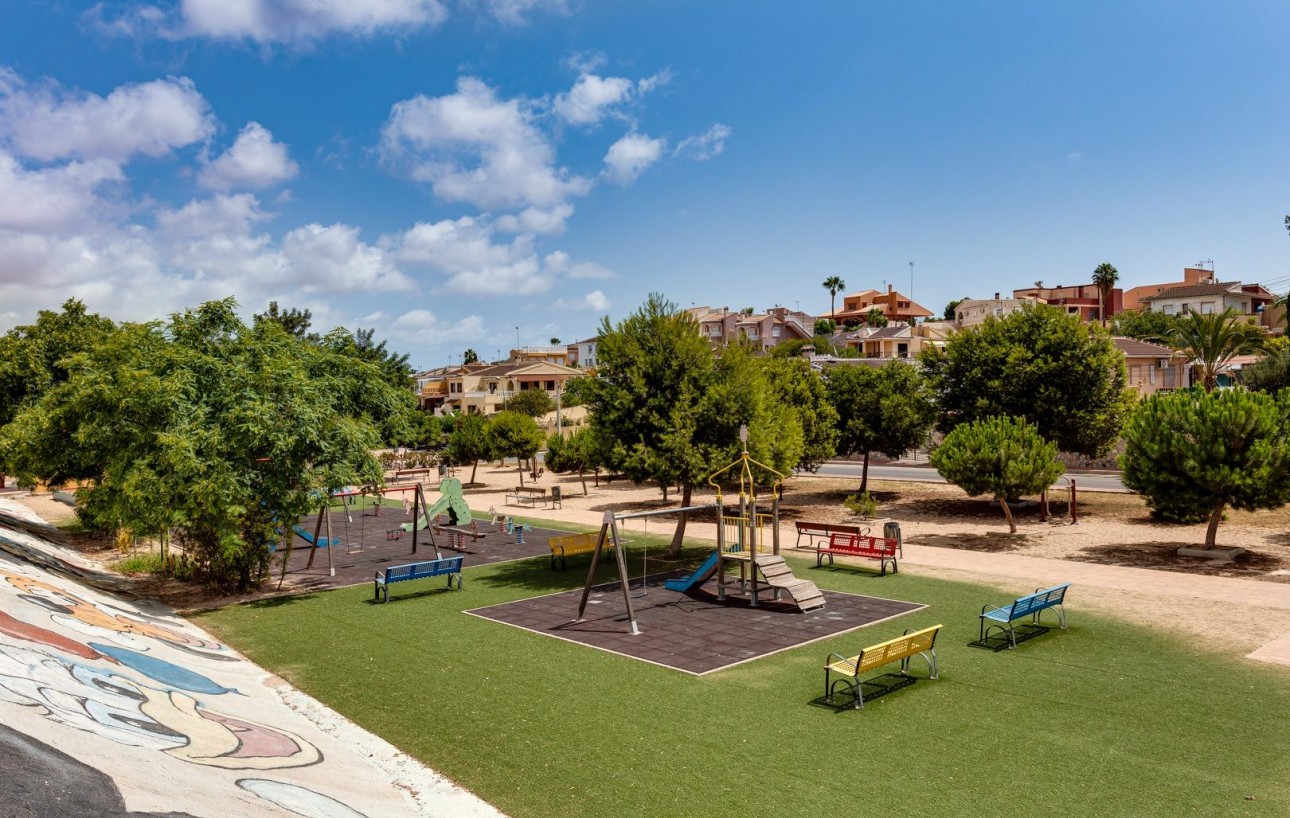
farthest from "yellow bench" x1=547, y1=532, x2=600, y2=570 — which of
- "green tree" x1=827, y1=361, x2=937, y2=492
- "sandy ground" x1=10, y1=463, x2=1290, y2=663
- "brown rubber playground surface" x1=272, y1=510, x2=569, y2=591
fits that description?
"green tree" x1=827, y1=361, x2=937, y2=492

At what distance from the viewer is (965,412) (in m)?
37.7

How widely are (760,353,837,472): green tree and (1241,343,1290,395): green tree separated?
909 inches

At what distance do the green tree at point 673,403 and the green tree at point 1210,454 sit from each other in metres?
10.4

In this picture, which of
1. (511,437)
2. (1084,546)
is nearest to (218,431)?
(1084,546)

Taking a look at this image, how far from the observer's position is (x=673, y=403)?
24.0m

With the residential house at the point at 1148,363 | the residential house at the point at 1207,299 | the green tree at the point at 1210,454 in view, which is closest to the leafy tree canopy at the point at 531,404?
the residential house at the point at 1148,363

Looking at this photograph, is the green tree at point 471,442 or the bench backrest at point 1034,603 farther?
the green tree at point 471,442

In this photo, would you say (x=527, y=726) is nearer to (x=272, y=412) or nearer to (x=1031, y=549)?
(x=272, y=412)

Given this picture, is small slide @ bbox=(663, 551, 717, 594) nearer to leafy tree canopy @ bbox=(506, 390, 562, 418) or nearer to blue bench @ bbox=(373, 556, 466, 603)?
blue bench @ bbox=(373, 556, 466, 603)

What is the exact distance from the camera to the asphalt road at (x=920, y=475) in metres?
43.1

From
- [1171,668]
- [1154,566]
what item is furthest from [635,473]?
[1154,566]

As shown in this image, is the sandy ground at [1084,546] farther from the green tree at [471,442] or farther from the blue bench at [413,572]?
the green tree at [471,442]

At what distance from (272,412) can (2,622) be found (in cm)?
828

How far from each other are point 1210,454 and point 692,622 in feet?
51.2
